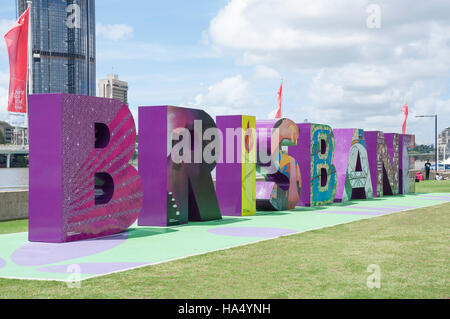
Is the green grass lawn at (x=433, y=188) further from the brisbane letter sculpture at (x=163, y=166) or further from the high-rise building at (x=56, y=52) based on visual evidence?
the high-rise building at (x=56, y=52)

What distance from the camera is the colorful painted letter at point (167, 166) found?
1445cm

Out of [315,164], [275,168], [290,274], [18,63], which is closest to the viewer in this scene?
[290,274]

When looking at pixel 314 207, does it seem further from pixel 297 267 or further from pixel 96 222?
pixel 297 267

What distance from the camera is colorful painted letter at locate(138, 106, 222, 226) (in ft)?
47.4

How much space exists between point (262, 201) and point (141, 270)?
10.9 m

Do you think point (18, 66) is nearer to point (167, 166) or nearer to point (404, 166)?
point (167, 166)

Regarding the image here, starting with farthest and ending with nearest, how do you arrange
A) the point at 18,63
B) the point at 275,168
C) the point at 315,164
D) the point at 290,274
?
the point at 315,164 < the point at 18,63 < the point at 275,168 < the point at 290,274

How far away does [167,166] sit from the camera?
1445cm

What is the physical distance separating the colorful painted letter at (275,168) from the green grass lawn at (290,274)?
23.4 feet

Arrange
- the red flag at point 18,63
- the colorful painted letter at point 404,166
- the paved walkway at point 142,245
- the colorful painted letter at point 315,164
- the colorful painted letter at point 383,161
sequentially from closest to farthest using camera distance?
the paved walkway at point 142,245 → the red flag at point 18,63 → the colorful painted letter at point 315,164 → the colorful painted letter at point 383,161 → the colorful painted letter at point 404,166

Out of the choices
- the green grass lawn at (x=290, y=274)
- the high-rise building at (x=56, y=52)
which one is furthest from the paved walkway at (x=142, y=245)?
the high-rise building at (x=56, y=52)

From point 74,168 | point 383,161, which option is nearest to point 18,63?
point 74,168

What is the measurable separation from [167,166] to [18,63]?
8241 mm

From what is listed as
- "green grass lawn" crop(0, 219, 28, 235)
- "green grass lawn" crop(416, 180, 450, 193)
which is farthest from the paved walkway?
"green grass lawn" crop(416, 180, 450, 193)
